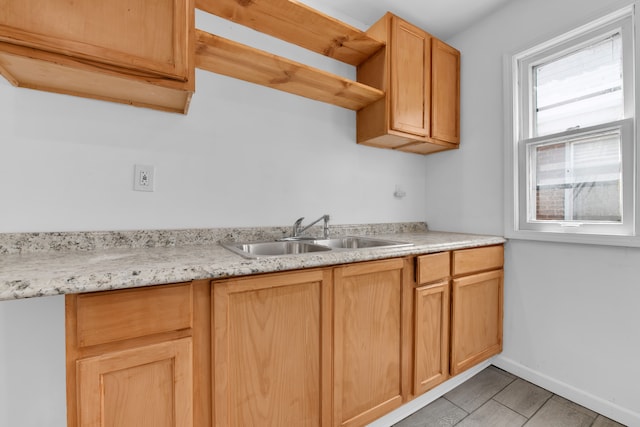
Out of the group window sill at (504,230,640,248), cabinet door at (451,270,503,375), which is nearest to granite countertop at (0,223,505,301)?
cabinet door at (451,270,503,375)

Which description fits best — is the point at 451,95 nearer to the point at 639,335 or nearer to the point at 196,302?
the point at 639,335

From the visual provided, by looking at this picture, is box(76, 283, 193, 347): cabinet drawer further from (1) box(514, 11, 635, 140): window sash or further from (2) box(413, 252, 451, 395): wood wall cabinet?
(1) box(514, 11, 635, 140): window sash

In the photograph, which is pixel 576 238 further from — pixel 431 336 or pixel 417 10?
pixel 417 10

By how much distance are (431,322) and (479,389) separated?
66 centimetres

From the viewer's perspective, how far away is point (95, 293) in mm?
743

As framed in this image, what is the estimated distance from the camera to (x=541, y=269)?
5.73 ft

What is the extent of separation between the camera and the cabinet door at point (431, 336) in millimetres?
1430

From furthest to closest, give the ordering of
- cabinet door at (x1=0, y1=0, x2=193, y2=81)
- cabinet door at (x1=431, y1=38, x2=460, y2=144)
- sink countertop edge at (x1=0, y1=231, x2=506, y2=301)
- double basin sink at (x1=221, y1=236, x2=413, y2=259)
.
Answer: cabinet door at (x1=431, y1=38, x2=460, y2=144) → double basin sink at (x1=221, y1=236, x2=413, y2=259) → cabinet door at (x1=0, y1=0, x2=193, y2=81) → sink countertop edge at (x1=0, y1=231, x2=506, y2=301)

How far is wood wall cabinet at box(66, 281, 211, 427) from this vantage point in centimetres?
74

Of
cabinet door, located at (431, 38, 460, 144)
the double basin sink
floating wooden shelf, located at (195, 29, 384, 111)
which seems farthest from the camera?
cabinet door, located at (431, 38, 460, 144)

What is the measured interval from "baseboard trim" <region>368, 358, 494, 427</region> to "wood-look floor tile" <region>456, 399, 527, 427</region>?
0.19 metres

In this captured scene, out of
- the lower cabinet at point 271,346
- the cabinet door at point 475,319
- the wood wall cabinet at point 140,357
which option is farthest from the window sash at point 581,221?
the wood wall cabinet at point 140,357

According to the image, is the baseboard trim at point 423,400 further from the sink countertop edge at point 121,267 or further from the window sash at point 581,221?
the window sash at point 581,221

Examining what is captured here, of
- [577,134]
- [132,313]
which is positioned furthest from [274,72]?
[577,134]
